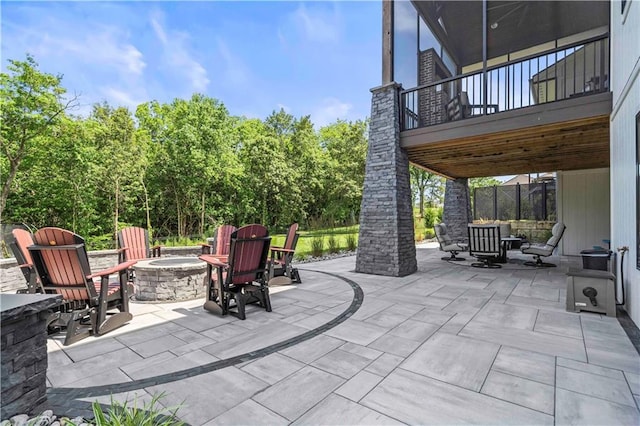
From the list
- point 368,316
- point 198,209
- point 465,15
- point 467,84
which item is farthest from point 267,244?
point 198,209

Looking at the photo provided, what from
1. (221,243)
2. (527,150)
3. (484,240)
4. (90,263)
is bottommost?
(90,263)

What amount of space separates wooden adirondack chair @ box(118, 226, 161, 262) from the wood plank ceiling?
5.54m

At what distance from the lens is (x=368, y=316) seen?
11.9ft

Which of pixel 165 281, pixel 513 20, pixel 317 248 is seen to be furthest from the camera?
pixel 317 248

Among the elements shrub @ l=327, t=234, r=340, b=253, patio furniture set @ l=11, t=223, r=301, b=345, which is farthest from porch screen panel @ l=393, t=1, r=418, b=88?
patio furniture set @ l=11, t=223, r=301, b=345

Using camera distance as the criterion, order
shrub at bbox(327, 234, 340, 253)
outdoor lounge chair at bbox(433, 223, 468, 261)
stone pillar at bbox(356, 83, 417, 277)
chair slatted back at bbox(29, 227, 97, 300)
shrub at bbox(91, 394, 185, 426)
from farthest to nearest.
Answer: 1. shrub at bbox(327, 234, 340, 253)
2. outdoor lounge chair at bbox(433, 223, 468, 261)
3. stone pillar at bbox(356, 83, 417, 277)
4. chair slatted back at bbox(29, 227, 97, 300)
5. shrub at bbox(91, 394, 185, 426)

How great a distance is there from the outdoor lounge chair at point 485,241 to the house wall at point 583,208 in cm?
375

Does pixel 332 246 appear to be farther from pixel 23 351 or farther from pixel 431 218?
pixel 431 218

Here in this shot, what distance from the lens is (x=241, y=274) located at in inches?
145

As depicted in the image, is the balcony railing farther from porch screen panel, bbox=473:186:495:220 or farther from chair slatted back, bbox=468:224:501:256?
porch screen panel, bbox=473:186:495:220

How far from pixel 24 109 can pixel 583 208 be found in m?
16.4

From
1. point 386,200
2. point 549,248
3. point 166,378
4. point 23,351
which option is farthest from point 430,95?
point 23,351

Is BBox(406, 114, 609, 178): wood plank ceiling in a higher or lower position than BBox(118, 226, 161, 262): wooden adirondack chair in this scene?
higher

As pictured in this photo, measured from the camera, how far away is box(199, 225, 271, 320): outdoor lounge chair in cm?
354
